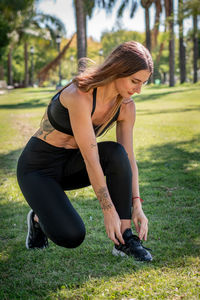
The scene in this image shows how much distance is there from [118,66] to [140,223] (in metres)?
1.13

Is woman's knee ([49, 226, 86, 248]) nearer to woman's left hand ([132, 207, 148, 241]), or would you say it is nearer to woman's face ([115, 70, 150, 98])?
woman's left hand ([132, 207, 148, 241])

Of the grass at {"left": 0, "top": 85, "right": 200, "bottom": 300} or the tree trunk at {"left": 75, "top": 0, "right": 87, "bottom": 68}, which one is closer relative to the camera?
the grass at {"left": 0, "top": 85, "right": 200, "bottom": 300}

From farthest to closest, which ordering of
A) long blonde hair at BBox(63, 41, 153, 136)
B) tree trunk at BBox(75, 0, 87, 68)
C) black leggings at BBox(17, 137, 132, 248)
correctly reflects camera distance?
1. tree trunk at BBox(75, 0, 87, 68)
2. black leggings at BBox(17, 137, 132, 248)
3. long blonde hair at BBox(63, 41, 153, 136)

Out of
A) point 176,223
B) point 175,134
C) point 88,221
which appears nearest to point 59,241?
point 88,221

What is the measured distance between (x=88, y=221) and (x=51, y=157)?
1.07 meters

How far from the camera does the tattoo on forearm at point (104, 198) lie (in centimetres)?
248

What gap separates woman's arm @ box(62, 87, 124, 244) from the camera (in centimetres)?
246

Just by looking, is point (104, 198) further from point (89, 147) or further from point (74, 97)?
point (74, 97)

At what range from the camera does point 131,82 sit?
2428mm

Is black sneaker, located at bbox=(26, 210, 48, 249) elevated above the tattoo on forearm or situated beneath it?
situated beneath

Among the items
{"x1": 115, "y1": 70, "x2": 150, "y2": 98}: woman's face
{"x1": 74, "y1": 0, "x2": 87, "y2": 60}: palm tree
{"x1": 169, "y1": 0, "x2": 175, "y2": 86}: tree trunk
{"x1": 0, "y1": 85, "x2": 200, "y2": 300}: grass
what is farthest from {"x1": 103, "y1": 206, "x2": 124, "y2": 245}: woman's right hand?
{"x1": 169, "y1": 0, "x2": 175, "y2": 86}: tree trunk

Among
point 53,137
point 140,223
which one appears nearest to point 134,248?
point 140,223

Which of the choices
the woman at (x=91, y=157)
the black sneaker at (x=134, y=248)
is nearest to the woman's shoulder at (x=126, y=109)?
the woman at (x=91, y=157)

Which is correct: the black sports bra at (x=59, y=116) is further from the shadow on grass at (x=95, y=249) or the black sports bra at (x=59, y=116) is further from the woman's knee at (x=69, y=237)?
the shadow on grass at (x=95, y=249)
